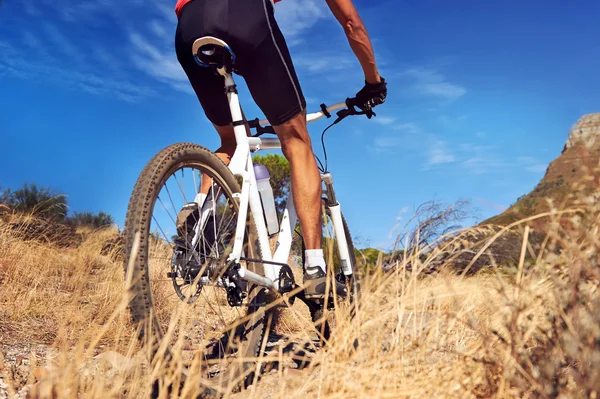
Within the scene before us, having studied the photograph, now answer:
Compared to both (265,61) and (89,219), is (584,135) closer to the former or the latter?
(265,61)

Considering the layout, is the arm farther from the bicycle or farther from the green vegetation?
the green vegetation

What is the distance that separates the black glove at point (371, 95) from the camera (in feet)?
12.8

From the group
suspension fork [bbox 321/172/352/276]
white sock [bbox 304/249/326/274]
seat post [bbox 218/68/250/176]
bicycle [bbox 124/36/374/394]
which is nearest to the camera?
bicycle [bbox 124/36/374/394]

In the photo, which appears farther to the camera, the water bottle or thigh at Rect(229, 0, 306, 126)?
the water bottle

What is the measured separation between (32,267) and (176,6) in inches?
141

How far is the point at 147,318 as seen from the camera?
2.41 meters

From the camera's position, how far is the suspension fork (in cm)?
415

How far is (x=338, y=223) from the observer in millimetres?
4250

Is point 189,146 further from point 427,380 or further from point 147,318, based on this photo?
point 427,380

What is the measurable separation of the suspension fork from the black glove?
1.89 ft

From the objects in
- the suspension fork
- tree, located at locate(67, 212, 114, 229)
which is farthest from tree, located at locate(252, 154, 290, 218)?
the suspension fork

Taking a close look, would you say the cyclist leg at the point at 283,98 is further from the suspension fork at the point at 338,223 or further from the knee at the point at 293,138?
the suspension fork at the point at 338,223

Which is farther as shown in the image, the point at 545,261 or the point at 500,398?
the point at 545,261

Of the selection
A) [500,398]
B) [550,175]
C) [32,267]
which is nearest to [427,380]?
[500,398]
